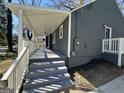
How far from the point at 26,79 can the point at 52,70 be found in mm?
1249

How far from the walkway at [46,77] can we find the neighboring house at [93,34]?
1.81 m

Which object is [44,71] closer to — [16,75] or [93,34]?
[16,75]

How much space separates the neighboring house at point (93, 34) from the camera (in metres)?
10.1

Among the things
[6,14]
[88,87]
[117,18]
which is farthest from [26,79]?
[6,14]

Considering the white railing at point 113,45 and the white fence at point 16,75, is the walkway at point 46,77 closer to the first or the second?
the white fence at point 16,75

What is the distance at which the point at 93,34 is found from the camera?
37.1 feet

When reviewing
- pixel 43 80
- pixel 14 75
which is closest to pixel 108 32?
pixel 43 80

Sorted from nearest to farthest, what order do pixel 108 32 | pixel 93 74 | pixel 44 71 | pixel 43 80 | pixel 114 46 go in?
pixel 43 80, pixel 44 71, pixel 93 74, pixel 114 46, pixel 108 32

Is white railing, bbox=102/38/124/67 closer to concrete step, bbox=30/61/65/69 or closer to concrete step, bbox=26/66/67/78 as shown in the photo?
concrete step, bbox=30/61/65/69

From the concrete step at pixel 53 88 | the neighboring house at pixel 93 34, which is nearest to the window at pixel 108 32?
the neighboring house at pixel 93 34

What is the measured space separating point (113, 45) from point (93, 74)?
9.36ft

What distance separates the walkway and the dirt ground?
630 millimetres

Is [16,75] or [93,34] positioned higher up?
[93,34]

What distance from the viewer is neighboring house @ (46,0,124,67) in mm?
10109
